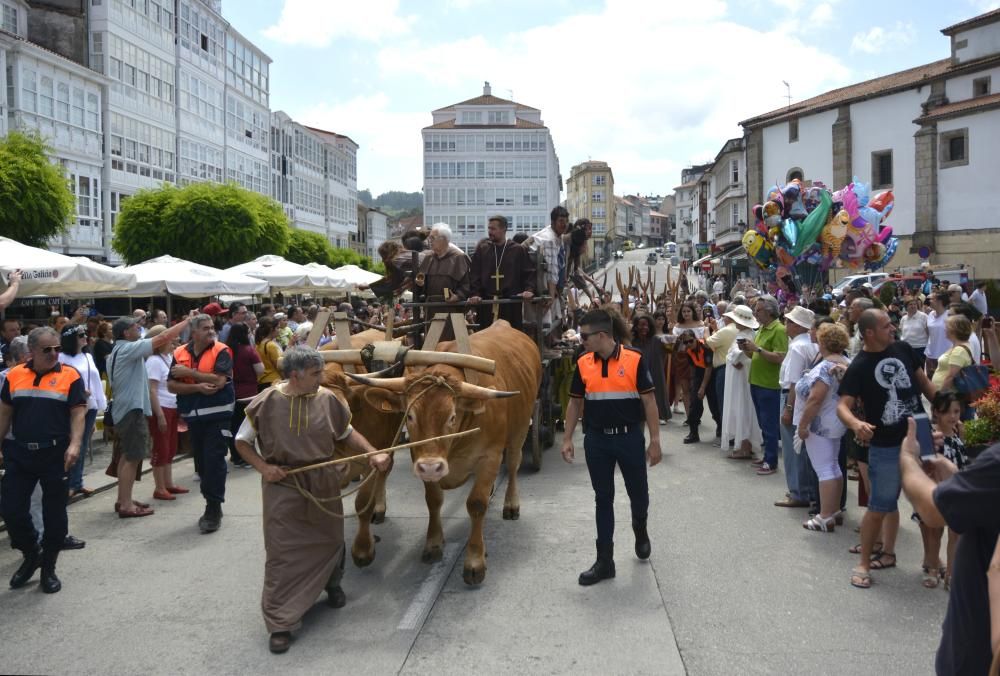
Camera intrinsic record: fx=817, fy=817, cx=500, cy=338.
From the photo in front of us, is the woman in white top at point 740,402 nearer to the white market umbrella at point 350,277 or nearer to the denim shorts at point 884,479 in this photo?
the denim shorts at point 884,479

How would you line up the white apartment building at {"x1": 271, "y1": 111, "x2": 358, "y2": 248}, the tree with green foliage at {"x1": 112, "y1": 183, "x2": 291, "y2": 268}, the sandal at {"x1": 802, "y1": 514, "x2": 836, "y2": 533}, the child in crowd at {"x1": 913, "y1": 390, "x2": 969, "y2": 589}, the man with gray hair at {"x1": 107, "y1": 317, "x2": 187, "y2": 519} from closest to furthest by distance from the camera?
the child in crowd at {"x1": 913, "y1": 390, "x2": 969, "y2": 589}
the sandal at {"x1": 802, "y1": 514, "x2": 836, "y2": 533}
the man with gray hair at {"x1": 107, "y1": 317, "x2": 187, "y2": 519}
the tree with green foliage at {"x1": 112, "y1": 183, "x2": 291, "y2": 268}
the white apartment building at {"x1": 271, "y1": 111, "x2": 358, "y2": 248}

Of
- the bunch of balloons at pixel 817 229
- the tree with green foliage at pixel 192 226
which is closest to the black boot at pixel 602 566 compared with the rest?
the bunch of balloons at pixel 817 229

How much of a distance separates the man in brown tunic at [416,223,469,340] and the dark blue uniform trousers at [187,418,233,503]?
99.0 inches

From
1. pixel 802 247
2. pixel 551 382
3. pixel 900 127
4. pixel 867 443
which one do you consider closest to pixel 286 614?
pixel 867 443

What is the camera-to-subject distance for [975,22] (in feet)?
134

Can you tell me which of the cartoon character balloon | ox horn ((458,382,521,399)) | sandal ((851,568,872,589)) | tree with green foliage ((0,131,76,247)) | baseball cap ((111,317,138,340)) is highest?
tree with green foliage ((0,131,76,247))

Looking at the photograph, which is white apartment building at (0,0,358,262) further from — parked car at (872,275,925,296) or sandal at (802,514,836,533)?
sandal at (802,514,836,533)

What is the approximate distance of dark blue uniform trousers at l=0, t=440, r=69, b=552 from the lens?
595 centimetres

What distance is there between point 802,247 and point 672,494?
16.1 m

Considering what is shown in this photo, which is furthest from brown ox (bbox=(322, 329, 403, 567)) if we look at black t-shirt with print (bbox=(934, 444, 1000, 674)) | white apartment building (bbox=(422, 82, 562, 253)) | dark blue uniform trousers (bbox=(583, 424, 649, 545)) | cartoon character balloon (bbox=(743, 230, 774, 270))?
white apartment building (bbox=(422, 82, 562, 253))

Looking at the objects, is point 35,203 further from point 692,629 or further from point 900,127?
point 900,127

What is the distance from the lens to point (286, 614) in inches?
196

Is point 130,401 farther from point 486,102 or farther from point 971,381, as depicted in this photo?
point 486,102

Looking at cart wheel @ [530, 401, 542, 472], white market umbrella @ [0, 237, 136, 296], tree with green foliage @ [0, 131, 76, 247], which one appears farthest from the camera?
tree with green foliage @ [0, 131, 76, 247]
